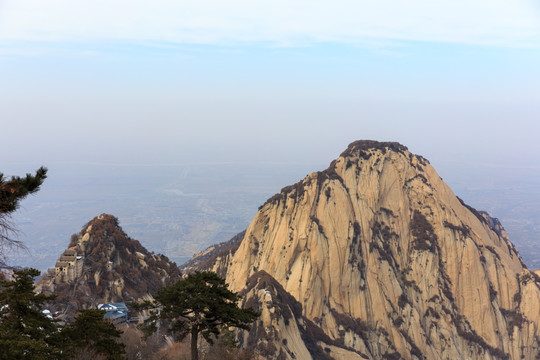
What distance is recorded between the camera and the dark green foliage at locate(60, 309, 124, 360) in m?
24.5

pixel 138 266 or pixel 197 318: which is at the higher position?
pixel 197 318

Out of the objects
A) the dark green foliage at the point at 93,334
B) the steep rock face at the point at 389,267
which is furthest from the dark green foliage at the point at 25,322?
the steep rock face at the point at 389,267

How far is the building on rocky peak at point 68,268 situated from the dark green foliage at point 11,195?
36.3 metres

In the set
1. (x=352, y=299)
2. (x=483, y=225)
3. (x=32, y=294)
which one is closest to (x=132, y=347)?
(x=32, y=294)

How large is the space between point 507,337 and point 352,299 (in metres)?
21.3

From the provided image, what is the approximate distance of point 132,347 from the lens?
3300 centimetres

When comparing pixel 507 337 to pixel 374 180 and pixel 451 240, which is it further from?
pixel 374 180

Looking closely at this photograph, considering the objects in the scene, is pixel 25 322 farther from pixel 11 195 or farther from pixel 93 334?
pixel 11 195

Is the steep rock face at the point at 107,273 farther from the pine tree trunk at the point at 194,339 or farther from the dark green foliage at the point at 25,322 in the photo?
the dark green foliage at the point at 25,322

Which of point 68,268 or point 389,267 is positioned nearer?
point 68,268

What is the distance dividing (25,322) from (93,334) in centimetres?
360

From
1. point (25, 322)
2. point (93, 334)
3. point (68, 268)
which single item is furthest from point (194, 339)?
point (68, 268)

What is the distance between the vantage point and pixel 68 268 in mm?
50250

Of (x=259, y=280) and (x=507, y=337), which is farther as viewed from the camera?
(x=507, y=337)
